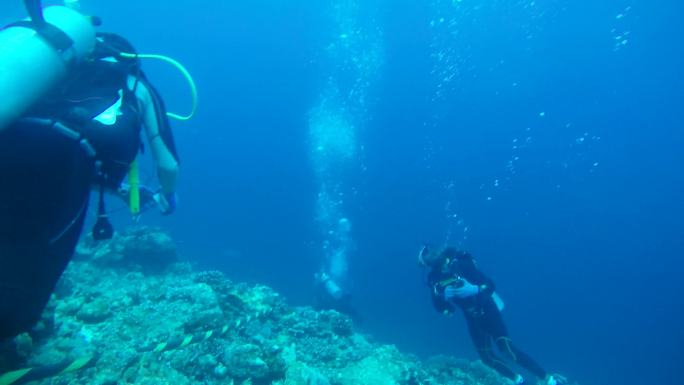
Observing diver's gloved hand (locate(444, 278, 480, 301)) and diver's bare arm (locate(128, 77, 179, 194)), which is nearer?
diver's bare arm (locate(128, 77, 179, 194))

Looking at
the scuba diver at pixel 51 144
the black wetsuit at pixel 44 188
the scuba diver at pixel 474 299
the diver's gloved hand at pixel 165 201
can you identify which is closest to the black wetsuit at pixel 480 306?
the scuba diver at pixel 474 299

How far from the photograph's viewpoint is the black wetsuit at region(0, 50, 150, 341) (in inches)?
85.0

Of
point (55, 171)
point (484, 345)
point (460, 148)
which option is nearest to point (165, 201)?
point (55, 171)

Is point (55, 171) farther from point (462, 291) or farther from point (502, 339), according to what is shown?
point (502, 339)

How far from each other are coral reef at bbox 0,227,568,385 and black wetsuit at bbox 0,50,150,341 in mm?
1887

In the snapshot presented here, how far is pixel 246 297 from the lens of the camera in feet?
27.2

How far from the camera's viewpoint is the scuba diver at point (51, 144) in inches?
85.2

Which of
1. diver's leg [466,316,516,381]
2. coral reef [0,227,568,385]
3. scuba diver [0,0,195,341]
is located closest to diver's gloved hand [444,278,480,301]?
diver's leg [466,316,516,381]

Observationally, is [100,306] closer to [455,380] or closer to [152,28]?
[455,380]

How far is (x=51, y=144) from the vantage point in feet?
7.35

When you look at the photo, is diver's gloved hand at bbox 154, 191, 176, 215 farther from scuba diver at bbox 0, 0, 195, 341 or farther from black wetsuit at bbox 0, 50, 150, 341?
black wetsuit at bbox 0, 50, 150, 341

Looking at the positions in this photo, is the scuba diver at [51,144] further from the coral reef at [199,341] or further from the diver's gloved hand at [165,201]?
the coral reef at [199,341]

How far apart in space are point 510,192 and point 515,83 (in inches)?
1220

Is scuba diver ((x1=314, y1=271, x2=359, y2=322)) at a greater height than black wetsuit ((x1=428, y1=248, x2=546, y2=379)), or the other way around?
scuba diver ((x1=314, y1=271, x2=359, y2=322))
